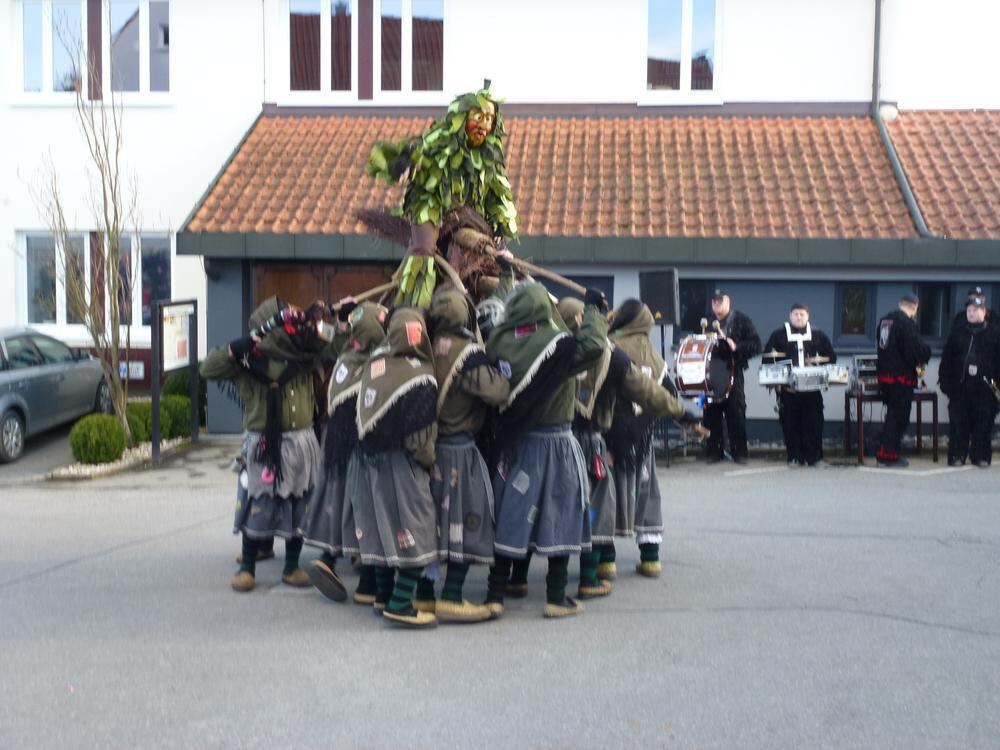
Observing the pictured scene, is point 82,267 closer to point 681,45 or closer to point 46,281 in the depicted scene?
point 46,281

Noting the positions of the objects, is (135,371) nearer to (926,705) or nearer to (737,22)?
(737,22)

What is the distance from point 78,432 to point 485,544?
7226mm

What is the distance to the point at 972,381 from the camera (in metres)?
12.5

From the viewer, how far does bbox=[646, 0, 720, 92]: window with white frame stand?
16.3 m

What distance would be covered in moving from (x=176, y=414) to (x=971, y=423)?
883cm

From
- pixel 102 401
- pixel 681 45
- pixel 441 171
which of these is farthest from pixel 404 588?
pixel 681 45

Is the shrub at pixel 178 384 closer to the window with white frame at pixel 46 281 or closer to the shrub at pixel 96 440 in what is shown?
the shrub at pixel 96 440

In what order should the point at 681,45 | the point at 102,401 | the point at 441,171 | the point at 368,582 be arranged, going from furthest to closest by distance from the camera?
the point at 681,45
the point at 102,401
the point at 441,171
the point at 368,582

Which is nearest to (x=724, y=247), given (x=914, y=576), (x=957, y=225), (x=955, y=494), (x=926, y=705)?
(x=957, y=225)

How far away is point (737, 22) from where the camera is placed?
52.7 ft

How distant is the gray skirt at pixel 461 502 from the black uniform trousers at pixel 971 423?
25.2 feet

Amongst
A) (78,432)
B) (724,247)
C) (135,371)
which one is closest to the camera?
(78,432)

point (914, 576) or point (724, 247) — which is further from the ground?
point (724, 247)

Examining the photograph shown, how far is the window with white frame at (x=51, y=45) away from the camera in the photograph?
16.3 m
